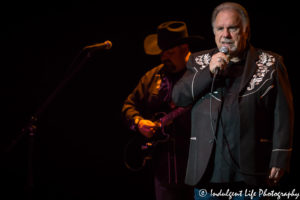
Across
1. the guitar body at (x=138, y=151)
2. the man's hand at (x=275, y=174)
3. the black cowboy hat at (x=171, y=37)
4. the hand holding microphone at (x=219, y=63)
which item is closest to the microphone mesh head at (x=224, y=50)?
the hand holding microphone at (x=219, y=63)

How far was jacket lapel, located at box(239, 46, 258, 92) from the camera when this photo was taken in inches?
77.5

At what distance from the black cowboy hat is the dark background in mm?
345

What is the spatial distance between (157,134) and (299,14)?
1566 mm

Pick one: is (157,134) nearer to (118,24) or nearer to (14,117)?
(118,24)

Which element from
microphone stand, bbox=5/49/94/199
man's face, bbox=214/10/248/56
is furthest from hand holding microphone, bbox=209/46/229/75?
microphone stand, bbox=5/49/94/199

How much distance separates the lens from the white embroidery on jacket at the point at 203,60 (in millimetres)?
2128

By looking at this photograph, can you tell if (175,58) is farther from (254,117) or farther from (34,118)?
(254,117)

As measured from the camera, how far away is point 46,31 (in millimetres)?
3770

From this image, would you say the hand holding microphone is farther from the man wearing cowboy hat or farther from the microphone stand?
the man wearing cowboy hat

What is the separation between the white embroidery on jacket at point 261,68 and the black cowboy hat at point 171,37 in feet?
3.84

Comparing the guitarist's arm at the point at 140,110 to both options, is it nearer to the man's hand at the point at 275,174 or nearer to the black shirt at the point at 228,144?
the black shirt at the point at 228,144

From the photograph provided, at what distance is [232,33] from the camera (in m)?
2.05

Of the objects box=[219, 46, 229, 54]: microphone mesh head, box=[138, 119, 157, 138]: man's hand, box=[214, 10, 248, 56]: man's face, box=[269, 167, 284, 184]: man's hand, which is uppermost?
box=[214, 10, 248, 56]: man's face

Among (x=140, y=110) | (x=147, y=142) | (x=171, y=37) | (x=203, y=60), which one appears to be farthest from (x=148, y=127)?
(x=203, y=60)
